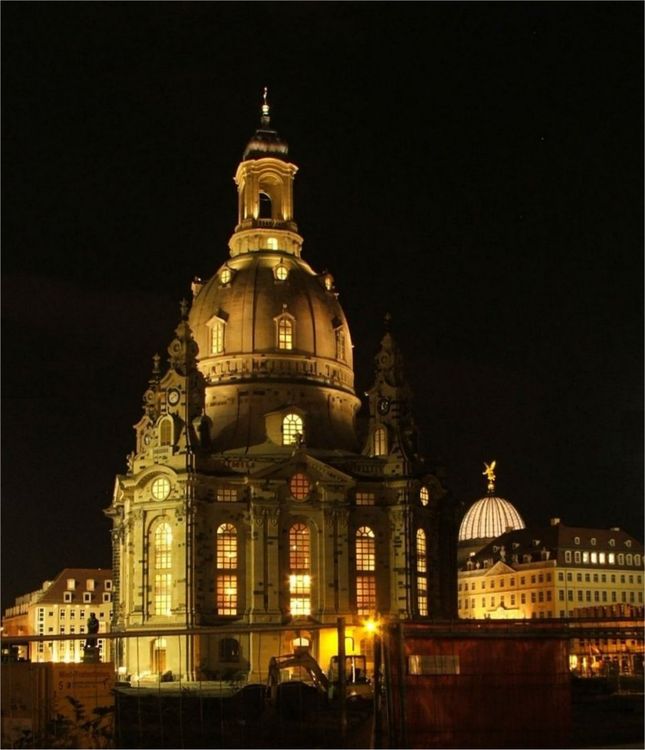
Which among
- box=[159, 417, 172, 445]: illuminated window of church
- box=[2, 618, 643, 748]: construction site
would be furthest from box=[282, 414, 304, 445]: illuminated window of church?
box=[2, 618, 643, 748]: construction site

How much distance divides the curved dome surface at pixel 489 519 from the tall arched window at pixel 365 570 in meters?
83.3

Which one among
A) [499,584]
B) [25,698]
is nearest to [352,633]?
[25,698]

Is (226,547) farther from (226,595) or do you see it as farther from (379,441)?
(379,441)

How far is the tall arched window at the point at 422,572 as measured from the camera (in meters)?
89.9

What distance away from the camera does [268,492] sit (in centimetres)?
8612

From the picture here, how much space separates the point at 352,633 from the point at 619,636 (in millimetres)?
49731

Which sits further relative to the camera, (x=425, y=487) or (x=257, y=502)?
(x=425, y=487)

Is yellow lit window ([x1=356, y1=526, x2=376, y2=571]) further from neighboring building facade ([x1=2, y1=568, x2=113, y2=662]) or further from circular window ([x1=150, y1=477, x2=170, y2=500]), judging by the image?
neighboring building facade ([x1=2, y1=568, x2=113, y2=662])

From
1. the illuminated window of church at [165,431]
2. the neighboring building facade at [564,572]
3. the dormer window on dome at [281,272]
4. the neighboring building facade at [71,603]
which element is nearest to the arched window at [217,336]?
the dormer window on dome at [281,272]

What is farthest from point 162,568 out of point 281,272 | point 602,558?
point 602,558

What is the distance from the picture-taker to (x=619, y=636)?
32625 millimetres

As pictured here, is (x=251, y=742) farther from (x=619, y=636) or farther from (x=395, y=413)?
(x=395, y=413)

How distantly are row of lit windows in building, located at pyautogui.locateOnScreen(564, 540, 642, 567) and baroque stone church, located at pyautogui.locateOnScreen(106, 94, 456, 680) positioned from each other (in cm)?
4504

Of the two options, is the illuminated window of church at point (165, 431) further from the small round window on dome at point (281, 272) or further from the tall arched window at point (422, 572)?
the tall arched window at point (422, 572)
